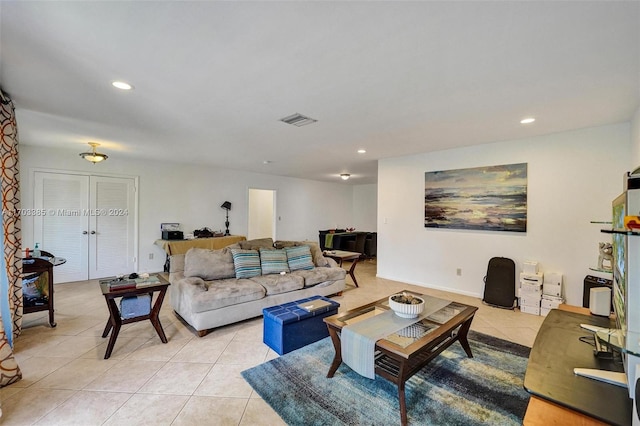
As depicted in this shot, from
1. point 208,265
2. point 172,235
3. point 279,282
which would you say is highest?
point 172,235

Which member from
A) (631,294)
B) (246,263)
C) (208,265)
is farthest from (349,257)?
(631,294)

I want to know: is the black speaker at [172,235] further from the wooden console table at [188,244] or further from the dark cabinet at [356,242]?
the dark cabinet at [356,242]

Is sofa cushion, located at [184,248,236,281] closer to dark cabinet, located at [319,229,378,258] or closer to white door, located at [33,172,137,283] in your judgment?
white door, located at [33,172,137,283]

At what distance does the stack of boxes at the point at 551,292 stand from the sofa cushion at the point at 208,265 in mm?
4174

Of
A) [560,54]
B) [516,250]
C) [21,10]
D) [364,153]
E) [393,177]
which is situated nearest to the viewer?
[21,10]

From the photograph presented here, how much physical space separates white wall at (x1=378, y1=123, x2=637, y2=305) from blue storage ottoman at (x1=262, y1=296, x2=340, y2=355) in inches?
106

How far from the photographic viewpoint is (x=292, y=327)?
105 inches

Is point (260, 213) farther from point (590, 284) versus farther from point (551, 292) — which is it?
point (590, 284)

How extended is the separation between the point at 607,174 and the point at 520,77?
2380 mm

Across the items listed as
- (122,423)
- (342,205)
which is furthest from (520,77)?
(342,205)

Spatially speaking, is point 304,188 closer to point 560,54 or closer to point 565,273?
point 565,273

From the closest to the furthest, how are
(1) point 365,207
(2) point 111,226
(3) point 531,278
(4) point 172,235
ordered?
(3) point 531,278 < (2) point 111,226 < (4) point 172,235 < (1) point 365,207

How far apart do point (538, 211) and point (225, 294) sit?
428 centimetres

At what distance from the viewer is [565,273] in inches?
145
